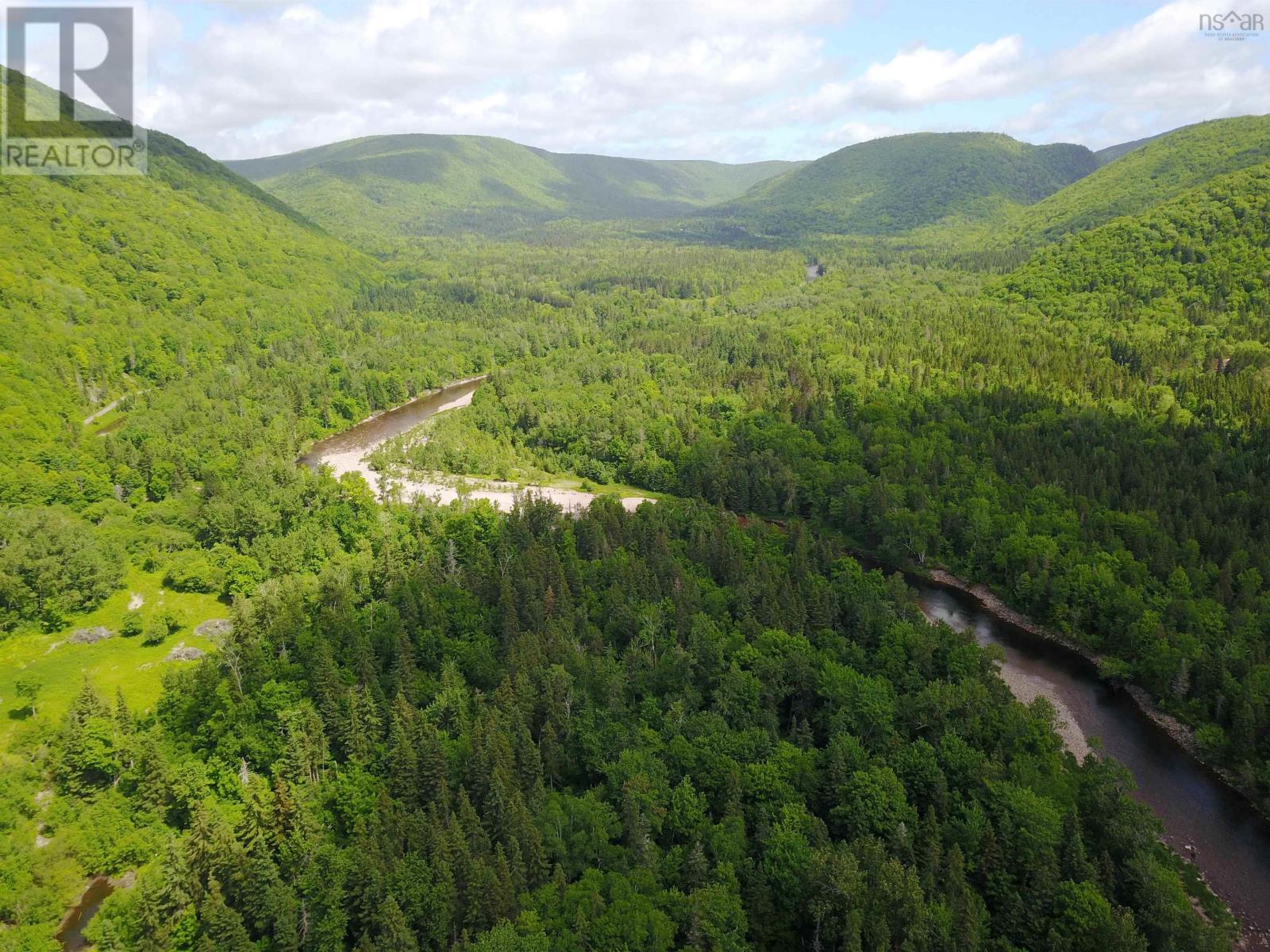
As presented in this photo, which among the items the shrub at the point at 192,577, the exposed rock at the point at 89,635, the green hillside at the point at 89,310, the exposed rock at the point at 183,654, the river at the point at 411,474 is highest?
the green hillside at the point at 89,310

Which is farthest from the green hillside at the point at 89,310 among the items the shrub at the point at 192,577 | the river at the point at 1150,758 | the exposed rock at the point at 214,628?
the river at the point at 1150,758

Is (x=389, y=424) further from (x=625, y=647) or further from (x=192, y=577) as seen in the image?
(x=625, y=647)

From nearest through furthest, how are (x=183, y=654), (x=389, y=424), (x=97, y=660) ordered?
(x=97, y=660)
(x=183, y=654)
(x=389, y=424)

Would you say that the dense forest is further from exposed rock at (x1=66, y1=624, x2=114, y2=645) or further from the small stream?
the small stream

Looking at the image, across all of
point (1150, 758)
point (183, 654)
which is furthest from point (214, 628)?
point (1150, 758)

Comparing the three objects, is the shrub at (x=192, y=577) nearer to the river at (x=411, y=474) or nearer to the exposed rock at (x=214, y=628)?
the exposed rock at (x=214, y=628)

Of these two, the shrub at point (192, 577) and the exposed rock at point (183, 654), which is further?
the shrub at point (192, 577)
